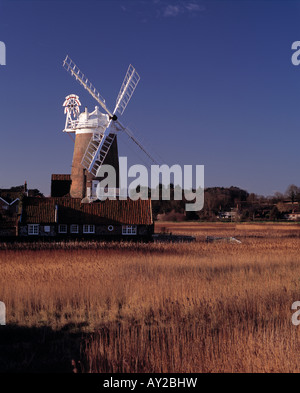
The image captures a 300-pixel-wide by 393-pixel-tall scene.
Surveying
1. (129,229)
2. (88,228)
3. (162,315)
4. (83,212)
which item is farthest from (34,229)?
(162,315)

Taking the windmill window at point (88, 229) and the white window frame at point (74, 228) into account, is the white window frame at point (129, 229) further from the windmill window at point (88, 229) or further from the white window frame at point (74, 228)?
the white window frame at point (74, 228)

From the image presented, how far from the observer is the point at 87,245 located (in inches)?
912

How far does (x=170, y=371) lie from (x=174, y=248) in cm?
1814

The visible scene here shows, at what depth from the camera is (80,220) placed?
30.9 meters

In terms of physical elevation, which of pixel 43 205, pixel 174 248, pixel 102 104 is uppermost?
pixel 102 104

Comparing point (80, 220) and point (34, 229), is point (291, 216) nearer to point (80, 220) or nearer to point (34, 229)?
point (80, 220)

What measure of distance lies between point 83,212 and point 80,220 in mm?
734

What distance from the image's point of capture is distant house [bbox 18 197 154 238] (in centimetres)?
3044

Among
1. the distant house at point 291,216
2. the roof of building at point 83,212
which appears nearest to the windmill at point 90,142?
the roof of building at point 83,212

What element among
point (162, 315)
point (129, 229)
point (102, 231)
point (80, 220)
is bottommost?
point (162, 315)

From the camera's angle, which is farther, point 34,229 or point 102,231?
point 102,231

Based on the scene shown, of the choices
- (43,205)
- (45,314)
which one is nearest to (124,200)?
(43,205)

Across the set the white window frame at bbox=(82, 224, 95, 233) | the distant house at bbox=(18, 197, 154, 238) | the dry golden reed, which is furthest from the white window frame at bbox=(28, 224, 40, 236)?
the dry golden reed
